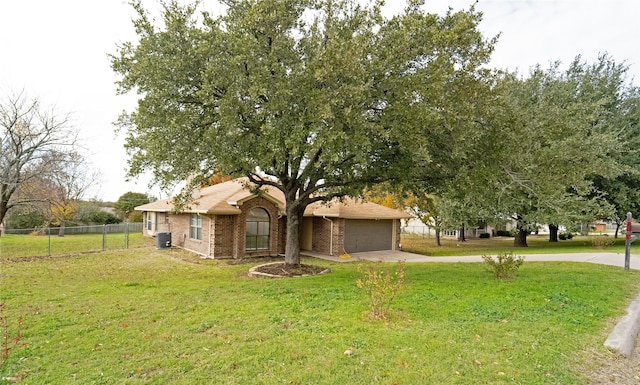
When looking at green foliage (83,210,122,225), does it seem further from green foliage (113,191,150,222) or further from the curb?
the curb

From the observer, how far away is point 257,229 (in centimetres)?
1712

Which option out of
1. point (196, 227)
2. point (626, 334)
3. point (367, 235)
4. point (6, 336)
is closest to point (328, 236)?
point (367, 235)

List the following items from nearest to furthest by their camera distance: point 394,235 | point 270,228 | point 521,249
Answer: point 270,228 < point 394,235 < point 521,249

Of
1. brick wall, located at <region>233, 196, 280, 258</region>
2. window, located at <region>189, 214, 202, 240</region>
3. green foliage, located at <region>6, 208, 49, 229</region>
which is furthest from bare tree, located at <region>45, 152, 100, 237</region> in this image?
brick wall, located at <region>233, 196, 280, 258</region>

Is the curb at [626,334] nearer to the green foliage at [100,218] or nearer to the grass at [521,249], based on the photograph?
the grass at [521,249]

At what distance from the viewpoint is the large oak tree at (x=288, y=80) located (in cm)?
818

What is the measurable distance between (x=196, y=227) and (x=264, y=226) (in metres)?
3.61

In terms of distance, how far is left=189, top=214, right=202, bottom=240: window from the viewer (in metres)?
17.6

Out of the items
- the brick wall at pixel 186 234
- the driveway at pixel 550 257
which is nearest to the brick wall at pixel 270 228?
the brick wall at pixel 186 234

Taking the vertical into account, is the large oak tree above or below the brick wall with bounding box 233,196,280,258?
above

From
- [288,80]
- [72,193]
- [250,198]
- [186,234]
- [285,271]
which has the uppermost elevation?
[288,80]

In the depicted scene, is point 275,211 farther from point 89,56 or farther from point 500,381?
point 500,381

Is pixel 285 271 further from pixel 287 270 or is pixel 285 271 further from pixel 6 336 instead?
pixel 6 336

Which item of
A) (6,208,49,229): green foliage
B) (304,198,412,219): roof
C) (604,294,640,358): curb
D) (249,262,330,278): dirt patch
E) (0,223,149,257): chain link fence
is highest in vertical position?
(304,198,412,219): roof
